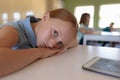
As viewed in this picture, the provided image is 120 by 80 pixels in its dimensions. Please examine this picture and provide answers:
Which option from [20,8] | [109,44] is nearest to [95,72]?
[109,44]

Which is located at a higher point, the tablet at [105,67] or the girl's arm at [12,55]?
the girl's arm at [12,55]

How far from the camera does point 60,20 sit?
2.17 feet

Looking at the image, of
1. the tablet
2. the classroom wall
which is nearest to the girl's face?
the tablet

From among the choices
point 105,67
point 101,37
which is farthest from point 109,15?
point 105,67

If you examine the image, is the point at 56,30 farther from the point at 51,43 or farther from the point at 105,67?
the point at 105,67

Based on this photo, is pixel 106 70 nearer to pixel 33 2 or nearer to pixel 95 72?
pixel 95 72

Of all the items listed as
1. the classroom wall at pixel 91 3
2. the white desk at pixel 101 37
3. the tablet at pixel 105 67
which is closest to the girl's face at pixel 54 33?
the tablet at pixel 105 67

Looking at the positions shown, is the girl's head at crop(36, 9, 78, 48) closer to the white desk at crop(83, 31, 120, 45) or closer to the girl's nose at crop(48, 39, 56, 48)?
the girl's nose at crop(48, 39, 56, 48)

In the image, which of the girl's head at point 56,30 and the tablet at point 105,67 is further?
the girl's head at point 56,30

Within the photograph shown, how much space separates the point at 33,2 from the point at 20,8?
647 mm

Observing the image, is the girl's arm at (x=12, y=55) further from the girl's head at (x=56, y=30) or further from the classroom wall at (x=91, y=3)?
the classroom wall at (x=91, y=3)

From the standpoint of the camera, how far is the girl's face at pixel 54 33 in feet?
2.15

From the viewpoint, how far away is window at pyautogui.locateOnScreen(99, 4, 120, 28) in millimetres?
6008

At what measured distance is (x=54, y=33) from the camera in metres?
0.67
